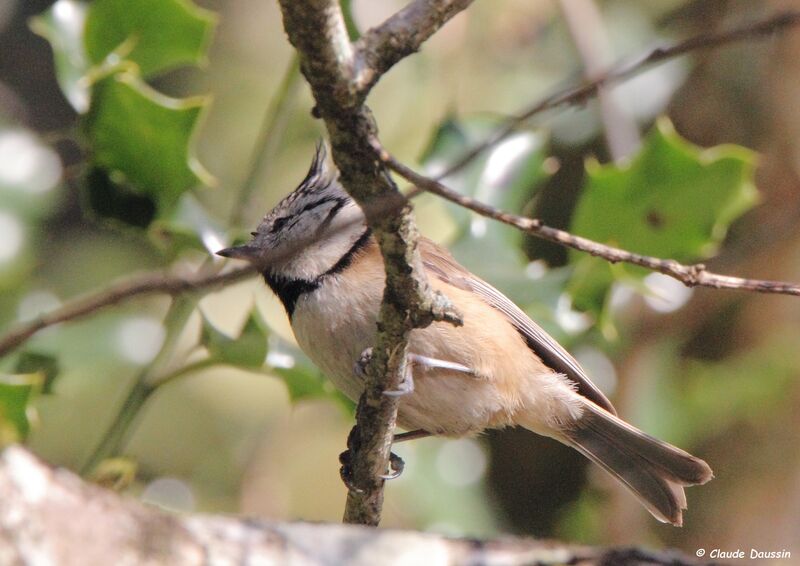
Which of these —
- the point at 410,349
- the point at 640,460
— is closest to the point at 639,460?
the point at 640,460

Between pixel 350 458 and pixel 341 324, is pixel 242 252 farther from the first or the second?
pixel 350 458

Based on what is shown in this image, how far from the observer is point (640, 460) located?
3770 mm

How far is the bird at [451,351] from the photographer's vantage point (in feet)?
10.7

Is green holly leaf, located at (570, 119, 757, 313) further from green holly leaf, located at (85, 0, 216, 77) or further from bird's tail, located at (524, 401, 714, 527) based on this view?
green holly leaf, located at (85, 0, 216, 77)

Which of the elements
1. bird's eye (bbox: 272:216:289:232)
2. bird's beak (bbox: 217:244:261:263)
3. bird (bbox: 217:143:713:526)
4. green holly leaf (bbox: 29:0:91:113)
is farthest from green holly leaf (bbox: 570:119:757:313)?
green holly leaf (bbox: 29:0:91:113)

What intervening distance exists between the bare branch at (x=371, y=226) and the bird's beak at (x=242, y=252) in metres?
0.82

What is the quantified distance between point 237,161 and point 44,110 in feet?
4.43

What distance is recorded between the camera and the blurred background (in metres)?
4.45

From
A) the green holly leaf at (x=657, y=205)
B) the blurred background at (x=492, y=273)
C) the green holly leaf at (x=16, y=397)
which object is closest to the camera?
the green holly leaf at (x=16, y=397)

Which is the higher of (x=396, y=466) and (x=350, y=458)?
(x=396, y=466)

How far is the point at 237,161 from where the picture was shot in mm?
7223

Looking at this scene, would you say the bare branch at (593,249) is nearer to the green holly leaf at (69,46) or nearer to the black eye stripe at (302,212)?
the black eye stripe at (302,212)

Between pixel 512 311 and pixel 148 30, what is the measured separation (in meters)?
1.75

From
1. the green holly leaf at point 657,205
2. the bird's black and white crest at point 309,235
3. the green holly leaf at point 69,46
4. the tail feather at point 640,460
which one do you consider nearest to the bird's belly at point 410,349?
the bird's black and white crest at point 309,235
